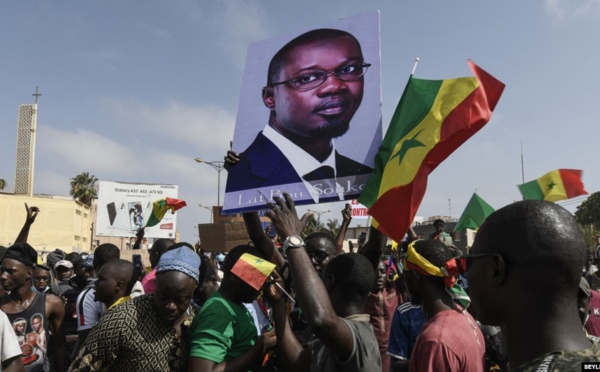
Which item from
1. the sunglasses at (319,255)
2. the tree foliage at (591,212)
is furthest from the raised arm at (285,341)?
the tree foliage at (591,212)

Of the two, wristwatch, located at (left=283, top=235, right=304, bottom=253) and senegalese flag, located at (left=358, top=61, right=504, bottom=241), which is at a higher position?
senegalese flag, located at (left=358, top=61, right=504, bottom=241)

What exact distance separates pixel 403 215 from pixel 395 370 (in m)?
1.07

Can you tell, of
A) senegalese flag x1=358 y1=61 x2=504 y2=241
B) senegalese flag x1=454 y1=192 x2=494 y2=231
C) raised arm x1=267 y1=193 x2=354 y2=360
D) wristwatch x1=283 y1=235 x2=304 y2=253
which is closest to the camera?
raised arm x1=267 y1=193 x2=354 y2=360

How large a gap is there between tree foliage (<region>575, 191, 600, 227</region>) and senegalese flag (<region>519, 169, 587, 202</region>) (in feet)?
144

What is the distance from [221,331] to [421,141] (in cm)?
208

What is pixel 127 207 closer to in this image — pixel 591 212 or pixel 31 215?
pixel 31 215

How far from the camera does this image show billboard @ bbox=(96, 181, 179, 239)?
838 inches

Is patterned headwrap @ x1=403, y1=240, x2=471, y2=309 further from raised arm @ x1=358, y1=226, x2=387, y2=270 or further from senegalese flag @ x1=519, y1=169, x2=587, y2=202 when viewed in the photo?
senegalese flag @ x1=519, y1=169, x2=587, y2=202

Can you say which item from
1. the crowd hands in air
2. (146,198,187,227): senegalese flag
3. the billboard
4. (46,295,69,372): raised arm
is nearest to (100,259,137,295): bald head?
the crowd hands in air

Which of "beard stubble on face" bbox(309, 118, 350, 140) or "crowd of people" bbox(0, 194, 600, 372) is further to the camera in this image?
"beard stubble on face" bbox(309, 118, 350, 140)

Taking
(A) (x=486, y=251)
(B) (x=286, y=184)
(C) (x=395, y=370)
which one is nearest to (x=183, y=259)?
(B) (x=286, y=184)

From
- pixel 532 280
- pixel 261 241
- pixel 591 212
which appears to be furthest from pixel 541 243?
pixel 591 212

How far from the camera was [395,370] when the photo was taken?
3.34 meters

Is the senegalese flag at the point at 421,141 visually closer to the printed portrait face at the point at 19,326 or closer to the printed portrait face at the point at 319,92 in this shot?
the printed portrait face at the point at 319,92
